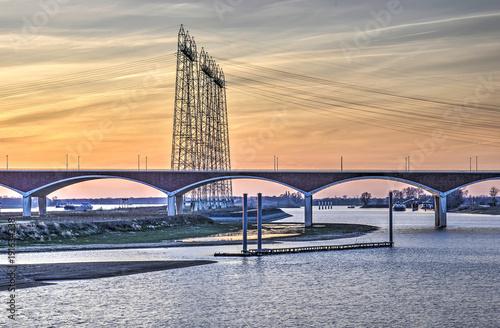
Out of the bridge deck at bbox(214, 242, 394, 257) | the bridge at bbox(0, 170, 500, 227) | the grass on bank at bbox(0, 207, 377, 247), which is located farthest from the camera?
the bridge at bbox(0, 170, 500, 227)

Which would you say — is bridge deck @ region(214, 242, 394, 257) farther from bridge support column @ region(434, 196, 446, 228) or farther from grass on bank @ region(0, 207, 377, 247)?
bridge support column @ region(434, 196, 446, 228)

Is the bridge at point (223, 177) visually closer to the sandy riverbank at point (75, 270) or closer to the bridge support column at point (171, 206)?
the bridge support column at point (171, 206)

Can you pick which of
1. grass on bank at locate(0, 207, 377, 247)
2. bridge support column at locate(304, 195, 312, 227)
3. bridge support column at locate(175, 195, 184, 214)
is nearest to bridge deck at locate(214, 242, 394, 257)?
grass on bank at locate(0, 207, 377, 247)

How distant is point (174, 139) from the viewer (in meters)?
105

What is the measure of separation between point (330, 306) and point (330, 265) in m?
14.5

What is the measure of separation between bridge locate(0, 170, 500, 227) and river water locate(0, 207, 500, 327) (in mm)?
52556

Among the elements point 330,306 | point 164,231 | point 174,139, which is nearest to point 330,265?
point 330,306

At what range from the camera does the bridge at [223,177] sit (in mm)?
97750

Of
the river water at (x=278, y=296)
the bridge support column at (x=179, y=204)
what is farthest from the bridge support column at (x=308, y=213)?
the river water at (x=278, y=296)

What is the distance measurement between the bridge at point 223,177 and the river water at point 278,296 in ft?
172

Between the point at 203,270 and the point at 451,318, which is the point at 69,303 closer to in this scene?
the point at 203,270

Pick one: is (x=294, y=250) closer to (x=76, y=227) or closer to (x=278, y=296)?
(x=278, y=296)

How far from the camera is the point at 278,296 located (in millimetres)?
29984

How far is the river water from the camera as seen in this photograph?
24.7 meters
